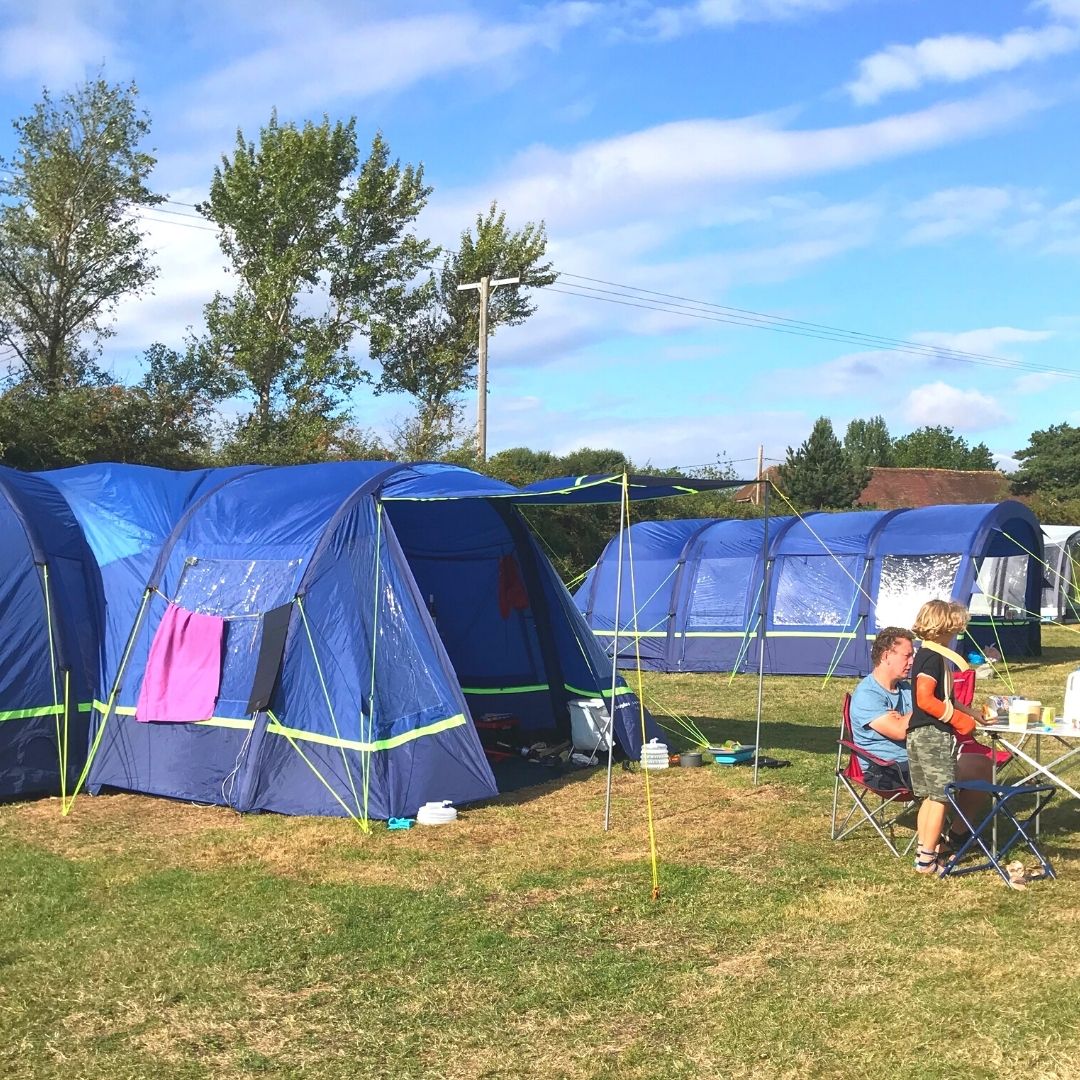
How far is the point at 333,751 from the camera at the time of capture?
723 cm

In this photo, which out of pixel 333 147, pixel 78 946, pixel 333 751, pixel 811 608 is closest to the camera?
pixel 78 946

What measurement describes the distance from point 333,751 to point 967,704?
146 inches

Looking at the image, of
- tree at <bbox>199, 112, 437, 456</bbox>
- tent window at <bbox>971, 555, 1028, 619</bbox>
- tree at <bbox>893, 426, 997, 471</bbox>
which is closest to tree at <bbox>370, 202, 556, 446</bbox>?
tree at <bbox>199, 112, 437, 456</bbox>

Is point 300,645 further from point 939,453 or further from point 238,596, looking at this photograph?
point 939,453

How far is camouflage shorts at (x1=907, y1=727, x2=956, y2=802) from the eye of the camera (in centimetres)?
596

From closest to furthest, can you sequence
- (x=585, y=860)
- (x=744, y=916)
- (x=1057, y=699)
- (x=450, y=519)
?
(x=744, y=916)
(x=585, y=860)
(x=450, y=519)
(x=1057, y=699)

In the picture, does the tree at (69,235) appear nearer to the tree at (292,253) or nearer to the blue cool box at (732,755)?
the tree at (292,253)

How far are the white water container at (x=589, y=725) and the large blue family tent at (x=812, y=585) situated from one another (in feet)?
17.4

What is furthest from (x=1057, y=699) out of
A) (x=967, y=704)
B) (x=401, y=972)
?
(x=401, y=972)

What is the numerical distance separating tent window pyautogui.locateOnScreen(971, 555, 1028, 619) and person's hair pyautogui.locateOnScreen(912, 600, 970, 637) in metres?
9.58

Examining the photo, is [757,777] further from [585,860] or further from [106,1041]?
[106,1041]

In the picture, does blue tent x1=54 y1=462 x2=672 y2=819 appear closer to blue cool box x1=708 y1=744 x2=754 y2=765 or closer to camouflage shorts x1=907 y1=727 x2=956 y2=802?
blue cool box x1=708 y1=744 x2=754 y2=765

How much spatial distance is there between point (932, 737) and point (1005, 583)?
12772 millimetres

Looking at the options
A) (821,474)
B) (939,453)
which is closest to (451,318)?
(821,474)
